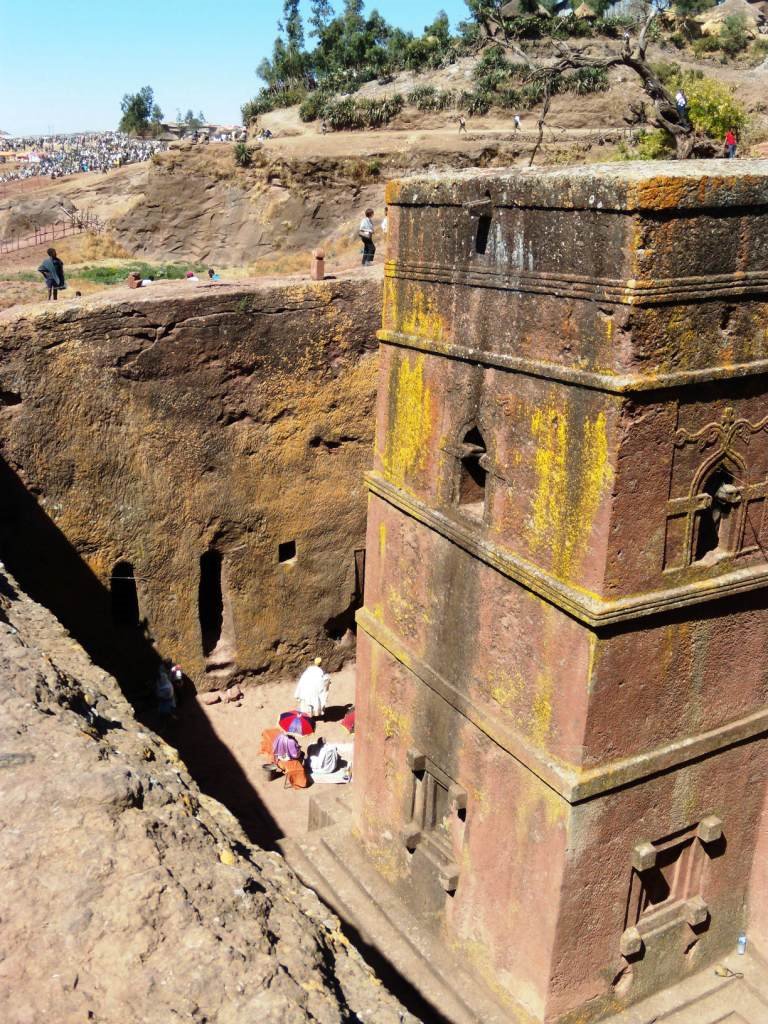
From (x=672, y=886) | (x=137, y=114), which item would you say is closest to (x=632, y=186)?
(x=672, y=886)

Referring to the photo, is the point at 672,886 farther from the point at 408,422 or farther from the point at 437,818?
the point at 408,422

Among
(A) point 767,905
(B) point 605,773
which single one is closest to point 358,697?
(B) point 605,773

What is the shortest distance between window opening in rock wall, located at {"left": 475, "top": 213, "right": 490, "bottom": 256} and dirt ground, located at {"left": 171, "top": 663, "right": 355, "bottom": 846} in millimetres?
5378

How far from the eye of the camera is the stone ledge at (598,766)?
5543 millimetres

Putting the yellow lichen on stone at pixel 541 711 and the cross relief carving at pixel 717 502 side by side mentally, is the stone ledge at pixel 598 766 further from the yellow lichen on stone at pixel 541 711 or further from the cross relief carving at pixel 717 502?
the cross relief carving at pixel 717 502

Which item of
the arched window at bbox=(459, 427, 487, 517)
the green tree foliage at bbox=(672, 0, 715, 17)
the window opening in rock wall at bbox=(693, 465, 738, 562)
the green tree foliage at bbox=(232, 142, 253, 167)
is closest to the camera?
the window opening in rock wall at bbox=(693, 465, 738, 562)

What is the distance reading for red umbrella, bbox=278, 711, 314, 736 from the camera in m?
10.4

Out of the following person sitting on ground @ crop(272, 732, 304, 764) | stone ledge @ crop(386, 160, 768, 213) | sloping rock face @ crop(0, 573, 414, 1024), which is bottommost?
person sitting on ground @ crop(272, 732, 304, 764)

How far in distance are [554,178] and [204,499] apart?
654cm

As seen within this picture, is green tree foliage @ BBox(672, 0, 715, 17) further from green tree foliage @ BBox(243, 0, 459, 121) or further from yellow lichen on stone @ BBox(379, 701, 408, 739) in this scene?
yellow lichen on stone @ BBox(379, 701, 408, 739)

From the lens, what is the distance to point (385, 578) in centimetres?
735

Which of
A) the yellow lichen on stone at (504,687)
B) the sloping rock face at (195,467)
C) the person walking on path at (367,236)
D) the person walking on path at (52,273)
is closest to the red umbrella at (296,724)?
the sloping rock face at (195,467)

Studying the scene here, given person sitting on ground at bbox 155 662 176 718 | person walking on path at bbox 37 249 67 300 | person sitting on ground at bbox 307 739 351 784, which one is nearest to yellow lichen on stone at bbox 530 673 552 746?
person sitting on ground at bbox 307 739 351 784

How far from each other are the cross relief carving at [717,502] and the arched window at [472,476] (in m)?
1.33
